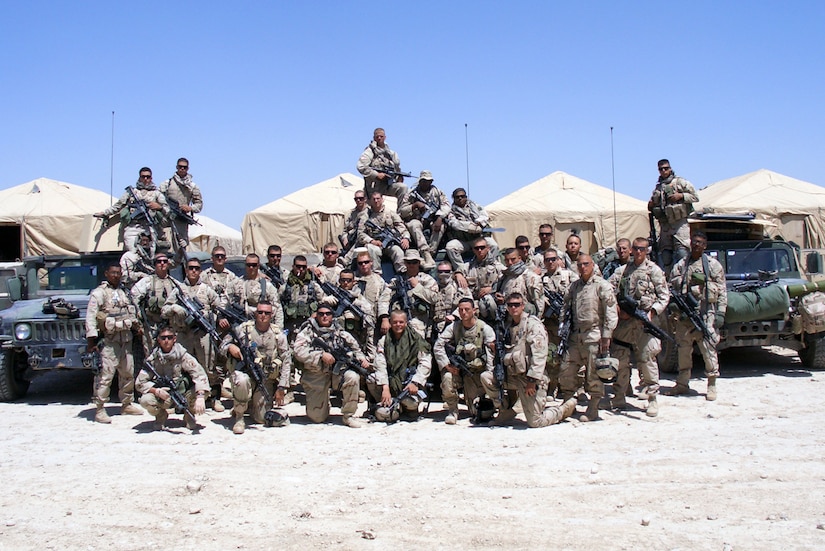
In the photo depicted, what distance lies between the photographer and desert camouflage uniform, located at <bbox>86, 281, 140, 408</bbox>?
7.74m

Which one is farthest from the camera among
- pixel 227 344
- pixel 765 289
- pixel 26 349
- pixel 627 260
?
pixel 765 289

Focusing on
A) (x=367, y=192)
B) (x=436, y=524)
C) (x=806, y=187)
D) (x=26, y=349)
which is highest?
(x=806, y=187)

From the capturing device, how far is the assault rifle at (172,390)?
6.98m

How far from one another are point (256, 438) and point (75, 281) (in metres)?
4.12

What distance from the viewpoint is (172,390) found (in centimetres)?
701

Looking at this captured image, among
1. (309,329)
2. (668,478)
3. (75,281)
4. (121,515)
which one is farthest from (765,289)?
(75,281)

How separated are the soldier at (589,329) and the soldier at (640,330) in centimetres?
47

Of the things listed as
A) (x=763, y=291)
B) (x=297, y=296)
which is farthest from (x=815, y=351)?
(x=297, y=296)

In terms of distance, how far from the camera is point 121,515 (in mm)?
4746

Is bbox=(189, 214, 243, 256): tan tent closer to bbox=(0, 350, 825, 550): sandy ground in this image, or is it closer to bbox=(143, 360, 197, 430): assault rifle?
bbox=(143, 360, 197, 430): assault rifle

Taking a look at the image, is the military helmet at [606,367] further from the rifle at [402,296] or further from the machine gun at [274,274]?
the machine gun at [274,274]

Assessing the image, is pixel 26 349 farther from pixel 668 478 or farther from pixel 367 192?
pixel 668 478

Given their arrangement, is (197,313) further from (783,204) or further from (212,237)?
(783,204)

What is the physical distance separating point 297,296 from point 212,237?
1413cm
